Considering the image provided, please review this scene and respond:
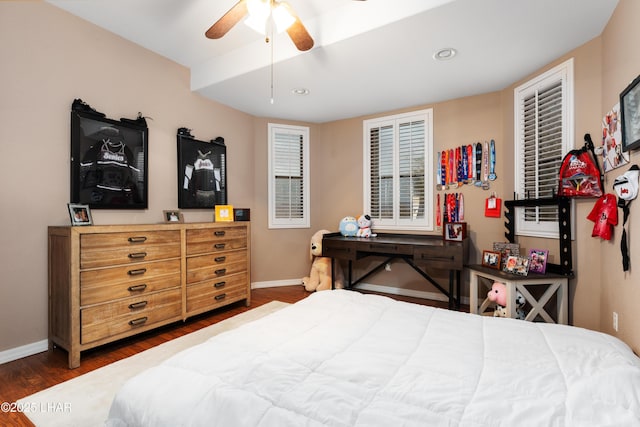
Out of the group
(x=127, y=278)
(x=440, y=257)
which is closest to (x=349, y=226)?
(x=440, y=257)

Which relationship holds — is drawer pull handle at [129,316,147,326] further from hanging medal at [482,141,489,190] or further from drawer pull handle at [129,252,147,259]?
hanging medal at [482,141,489,190]

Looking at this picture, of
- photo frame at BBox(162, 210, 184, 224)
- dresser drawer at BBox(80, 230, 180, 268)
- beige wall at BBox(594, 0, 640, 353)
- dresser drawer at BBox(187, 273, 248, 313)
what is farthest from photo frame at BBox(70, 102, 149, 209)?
beige wall at BBox(594, 0, 640, 353)

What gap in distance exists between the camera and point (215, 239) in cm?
316

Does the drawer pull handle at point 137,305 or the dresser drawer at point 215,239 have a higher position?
the dresser drawer at point 215,239

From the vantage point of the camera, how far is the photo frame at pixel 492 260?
2.80 meters

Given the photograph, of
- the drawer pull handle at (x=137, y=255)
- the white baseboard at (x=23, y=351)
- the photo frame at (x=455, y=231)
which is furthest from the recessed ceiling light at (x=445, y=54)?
the white baseboard at (x=23, y=351)

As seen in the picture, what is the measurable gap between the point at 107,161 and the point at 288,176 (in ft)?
7.50

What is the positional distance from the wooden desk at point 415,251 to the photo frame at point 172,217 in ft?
5.57

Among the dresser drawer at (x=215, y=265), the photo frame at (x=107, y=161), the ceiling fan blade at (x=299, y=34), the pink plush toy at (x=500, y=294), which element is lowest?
the pink plush toy at (x=500, y=294)

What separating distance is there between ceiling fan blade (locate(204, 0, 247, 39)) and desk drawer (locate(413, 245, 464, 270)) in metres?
2.63

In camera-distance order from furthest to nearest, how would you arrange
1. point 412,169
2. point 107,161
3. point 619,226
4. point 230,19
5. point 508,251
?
point 412,169 → point 508,251 → point 107,161 → point 230,19 → point 619,226

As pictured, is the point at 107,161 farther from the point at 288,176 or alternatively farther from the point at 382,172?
the point at 382,172

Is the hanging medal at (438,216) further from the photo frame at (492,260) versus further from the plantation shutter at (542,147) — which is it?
the plantation shutter at (542,147)

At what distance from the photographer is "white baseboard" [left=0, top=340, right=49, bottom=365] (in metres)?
2.18
